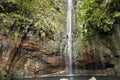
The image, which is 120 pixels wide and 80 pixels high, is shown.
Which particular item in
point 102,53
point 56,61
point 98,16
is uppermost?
point 98,16

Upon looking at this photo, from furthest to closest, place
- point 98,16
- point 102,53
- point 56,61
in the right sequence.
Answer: point 56,61, point 102,53, point 98,16

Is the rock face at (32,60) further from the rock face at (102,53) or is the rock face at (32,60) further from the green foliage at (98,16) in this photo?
the green foliage at (98,16)

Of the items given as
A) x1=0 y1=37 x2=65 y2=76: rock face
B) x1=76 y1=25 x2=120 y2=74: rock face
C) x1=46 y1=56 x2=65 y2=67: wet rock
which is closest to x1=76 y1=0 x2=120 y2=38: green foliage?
x1=76 y1=25 x2=120 y2=74: rock face

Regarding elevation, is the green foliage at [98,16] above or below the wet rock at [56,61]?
above

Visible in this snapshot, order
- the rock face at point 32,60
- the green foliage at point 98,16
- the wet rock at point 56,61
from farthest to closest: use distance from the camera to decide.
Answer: the wet rock at point 56,61 < the rock face at point 32,60 < the green foliage at point 98,16

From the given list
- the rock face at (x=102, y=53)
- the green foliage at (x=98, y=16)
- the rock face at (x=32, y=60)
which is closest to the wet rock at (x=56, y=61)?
the rock face at (x=32, y=60)

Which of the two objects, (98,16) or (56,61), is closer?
(98,16)

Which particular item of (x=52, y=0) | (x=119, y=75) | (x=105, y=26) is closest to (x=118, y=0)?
(x=105, y=26)

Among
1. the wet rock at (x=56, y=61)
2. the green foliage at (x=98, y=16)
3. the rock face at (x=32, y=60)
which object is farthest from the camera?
the wet rock at (x=56, y=61)

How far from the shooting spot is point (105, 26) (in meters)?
14.4

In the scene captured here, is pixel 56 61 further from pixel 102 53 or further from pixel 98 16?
pixel 98 16

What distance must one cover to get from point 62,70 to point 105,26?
15.2ft

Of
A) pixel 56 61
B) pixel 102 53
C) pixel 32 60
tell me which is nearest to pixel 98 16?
pixel 102 53

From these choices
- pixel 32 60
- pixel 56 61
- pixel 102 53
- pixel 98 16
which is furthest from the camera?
pixel 56 61
